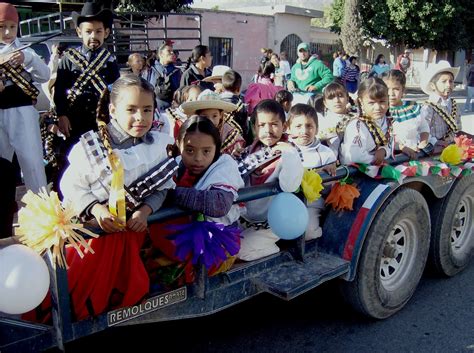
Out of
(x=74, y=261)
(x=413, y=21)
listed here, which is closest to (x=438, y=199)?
(x=74, y=261)

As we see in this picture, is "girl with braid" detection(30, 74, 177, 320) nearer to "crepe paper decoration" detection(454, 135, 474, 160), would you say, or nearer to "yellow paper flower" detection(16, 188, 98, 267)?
"yellow paper flower" detection(16, 188, 98, 267)

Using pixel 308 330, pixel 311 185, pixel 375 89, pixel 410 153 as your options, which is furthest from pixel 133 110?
pixel 410 153

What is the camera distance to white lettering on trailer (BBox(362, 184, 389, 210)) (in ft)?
11.0

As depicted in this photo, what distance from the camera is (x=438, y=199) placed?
4160 millimetres

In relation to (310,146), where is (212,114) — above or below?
above

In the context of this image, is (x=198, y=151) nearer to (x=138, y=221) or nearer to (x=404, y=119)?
(x=138, y=221)

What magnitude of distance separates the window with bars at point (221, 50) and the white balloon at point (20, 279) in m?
21.5

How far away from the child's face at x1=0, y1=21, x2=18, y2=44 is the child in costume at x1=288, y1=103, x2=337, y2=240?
2034 mm

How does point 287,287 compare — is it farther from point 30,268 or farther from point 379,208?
point 30,268

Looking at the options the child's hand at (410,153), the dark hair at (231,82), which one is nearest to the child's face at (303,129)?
the child's hand at (410,153)

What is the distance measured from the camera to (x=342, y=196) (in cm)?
338

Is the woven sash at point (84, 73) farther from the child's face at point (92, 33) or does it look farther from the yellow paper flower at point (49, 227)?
the yellow paper flower at point (49, 227)

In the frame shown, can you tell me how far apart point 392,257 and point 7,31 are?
10.1 feet

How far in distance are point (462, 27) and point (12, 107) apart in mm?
27208
